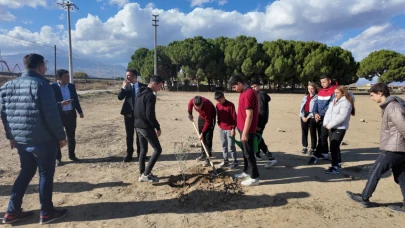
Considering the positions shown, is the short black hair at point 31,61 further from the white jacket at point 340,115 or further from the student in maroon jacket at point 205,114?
the white jacket at point 340,115

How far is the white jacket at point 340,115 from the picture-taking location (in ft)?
14.7

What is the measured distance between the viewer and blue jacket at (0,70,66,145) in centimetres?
288

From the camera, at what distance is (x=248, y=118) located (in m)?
3.80

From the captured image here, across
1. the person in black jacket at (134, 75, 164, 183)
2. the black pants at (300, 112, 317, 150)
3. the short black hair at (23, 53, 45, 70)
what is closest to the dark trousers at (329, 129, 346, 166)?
the black pants at (300, 112, 317, 150)

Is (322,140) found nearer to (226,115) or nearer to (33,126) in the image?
(226,115)

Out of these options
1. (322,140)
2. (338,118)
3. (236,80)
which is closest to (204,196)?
(236,80)

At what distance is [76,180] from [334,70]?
1673 inches

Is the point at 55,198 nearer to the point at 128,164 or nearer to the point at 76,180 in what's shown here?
the point at 76,180

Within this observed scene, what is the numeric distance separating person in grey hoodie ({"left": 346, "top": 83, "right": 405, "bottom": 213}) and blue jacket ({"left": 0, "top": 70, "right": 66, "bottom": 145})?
4223mm

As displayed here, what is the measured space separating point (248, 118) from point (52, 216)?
308 cm

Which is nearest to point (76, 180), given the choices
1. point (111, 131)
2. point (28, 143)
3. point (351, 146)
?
point (28, 143)

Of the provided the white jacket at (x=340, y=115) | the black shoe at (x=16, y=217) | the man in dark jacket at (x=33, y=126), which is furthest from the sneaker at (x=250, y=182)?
Result: the black shoe at (x=16, y=217)

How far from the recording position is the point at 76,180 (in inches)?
176

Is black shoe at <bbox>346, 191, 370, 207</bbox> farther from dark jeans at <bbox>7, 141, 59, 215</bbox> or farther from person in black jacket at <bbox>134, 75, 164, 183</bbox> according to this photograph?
dark jeans at <bbox>7, 141, 59, 215</bbox>
